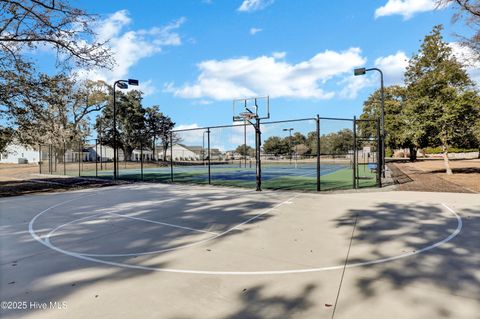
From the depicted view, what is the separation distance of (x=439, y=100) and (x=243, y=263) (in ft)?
59.6

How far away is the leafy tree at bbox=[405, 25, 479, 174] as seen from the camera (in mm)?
17047

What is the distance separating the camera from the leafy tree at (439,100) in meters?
17.0

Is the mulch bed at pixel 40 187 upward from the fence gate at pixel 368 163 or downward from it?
downward

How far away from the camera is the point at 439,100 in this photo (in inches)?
684

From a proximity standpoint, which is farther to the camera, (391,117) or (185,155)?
(185,155)

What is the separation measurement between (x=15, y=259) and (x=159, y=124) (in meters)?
49.3

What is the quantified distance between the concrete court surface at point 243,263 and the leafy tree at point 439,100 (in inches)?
429

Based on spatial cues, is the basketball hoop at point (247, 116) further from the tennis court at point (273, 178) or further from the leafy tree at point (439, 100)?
the leafy tree at point (439, 100)

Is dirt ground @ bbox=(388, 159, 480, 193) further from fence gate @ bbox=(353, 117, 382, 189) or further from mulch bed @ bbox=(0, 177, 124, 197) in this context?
mulch bed @ bbox=(0, 177, 124, 197)

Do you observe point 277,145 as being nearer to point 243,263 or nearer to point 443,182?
point 443,182

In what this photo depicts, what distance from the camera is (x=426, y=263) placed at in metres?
4.29

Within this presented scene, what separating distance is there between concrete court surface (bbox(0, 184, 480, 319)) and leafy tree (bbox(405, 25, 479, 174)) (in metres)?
10.9

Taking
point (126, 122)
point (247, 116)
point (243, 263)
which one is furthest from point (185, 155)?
point (243, 263)

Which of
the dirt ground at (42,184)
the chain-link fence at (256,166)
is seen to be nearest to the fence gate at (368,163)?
the chain-link fence at (256,166)
